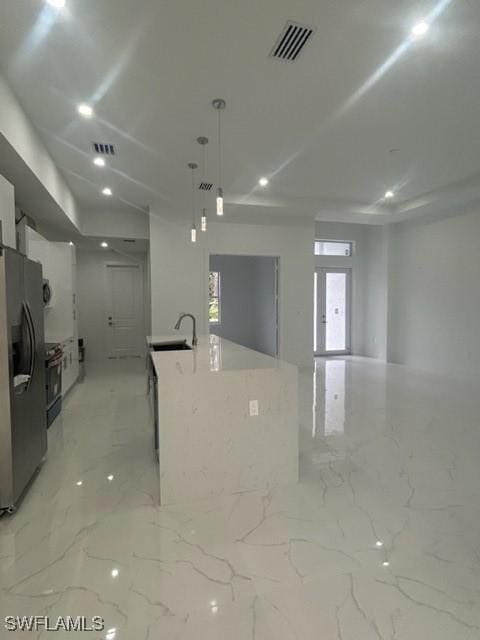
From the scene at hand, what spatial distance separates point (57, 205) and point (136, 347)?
15.1ft

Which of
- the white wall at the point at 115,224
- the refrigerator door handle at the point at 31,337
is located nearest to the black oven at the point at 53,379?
the refrigerator door handle at the point at 31,337

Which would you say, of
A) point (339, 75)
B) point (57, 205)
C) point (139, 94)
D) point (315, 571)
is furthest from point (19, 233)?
point (315, 571)

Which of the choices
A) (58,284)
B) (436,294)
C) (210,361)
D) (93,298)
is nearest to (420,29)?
(210,361)

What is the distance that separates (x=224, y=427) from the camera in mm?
2377

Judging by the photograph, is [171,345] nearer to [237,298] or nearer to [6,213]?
[6,213]

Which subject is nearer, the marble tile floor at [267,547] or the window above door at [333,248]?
the marble tile floor at [267,547]

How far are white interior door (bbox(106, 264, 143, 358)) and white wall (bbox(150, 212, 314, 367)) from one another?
244 centimetres

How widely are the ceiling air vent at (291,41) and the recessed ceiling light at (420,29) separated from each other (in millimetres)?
680

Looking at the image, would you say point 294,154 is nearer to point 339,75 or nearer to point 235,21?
point 339,75

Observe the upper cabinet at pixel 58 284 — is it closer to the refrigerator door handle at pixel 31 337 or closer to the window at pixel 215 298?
the refrigerator door handle at pixel 31 337

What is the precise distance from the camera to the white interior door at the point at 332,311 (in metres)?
8.61

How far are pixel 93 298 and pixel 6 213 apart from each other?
566cm

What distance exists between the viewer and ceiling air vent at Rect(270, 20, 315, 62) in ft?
7.55

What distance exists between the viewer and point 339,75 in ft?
9.18
